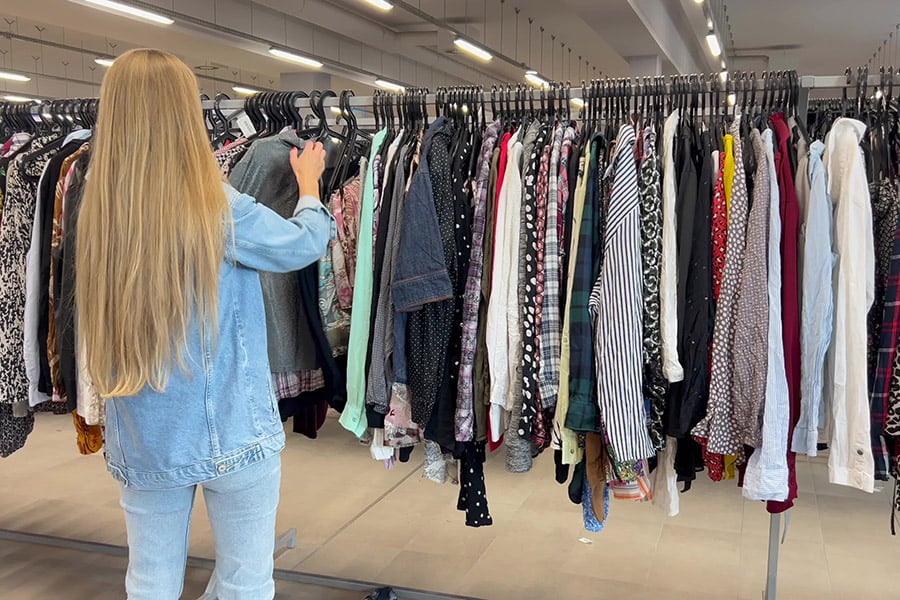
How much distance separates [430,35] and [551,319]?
1097 cm

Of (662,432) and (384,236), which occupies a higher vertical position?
(384,236)

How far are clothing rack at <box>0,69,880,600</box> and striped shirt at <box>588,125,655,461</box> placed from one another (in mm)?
461

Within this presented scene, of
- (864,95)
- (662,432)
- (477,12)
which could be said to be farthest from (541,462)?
(477,12)

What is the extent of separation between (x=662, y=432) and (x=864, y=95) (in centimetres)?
99

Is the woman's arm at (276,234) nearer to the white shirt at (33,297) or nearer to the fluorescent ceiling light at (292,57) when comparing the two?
the white shirt at (33,297)

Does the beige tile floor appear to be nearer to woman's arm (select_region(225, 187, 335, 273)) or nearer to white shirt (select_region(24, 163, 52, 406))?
white shirt (select_region(24, 163, 52, 406))

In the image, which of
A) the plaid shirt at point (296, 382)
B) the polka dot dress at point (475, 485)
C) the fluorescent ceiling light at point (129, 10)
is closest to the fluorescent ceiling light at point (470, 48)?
the fluorescent ceiling light at point (129, 10)

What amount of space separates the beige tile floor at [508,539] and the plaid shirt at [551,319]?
1382 millimetres

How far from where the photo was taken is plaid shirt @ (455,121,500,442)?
205cm

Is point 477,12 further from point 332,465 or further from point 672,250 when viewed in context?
point 672,250

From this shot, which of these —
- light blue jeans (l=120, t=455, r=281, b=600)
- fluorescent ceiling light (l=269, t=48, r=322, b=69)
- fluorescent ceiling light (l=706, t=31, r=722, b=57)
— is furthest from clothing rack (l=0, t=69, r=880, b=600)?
fluorescent ceiling light (l=269, t=48, r=322, b=69)

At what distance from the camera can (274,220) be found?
1.76 m

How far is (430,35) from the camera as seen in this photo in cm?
1213

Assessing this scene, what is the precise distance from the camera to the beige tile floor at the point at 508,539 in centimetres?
311
